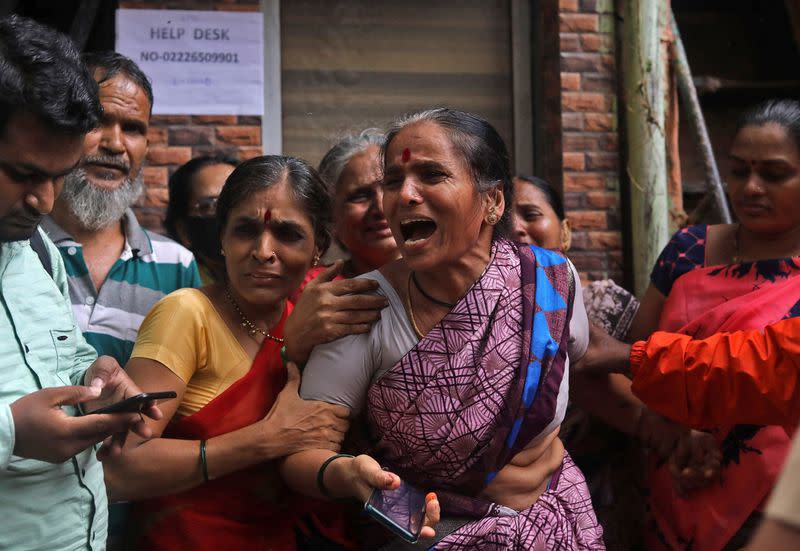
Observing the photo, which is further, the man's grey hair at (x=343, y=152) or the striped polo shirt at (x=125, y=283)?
the man's grey hair at (x=343, y=152)

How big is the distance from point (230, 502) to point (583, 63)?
3.35 m

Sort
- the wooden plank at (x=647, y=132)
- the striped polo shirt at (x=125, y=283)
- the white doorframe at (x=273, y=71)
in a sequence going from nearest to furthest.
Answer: the striped polo shirt at (x=125, y=283), the wooden plank at (x=647, y=132), the white doorframe at (x=273, y=71)

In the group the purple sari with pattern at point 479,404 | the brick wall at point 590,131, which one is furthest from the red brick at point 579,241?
the purple sari with pattern at point 479,404

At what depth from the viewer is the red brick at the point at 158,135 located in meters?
4.64

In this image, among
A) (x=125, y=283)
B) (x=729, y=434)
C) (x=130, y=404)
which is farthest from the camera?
(x=125, y=283)

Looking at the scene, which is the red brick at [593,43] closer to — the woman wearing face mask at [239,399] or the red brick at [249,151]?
the red brick at [249,151]

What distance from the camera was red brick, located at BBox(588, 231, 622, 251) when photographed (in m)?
4.84

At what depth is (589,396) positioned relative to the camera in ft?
9.61

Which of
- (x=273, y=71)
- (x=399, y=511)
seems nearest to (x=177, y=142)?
(x=273, y=71)

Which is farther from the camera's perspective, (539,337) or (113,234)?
(113,234)

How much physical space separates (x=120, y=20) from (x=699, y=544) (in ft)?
12.2

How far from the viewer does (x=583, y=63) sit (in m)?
4.84

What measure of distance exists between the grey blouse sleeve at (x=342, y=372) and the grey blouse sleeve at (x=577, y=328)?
586mm

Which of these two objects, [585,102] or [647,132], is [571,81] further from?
[647,132]
